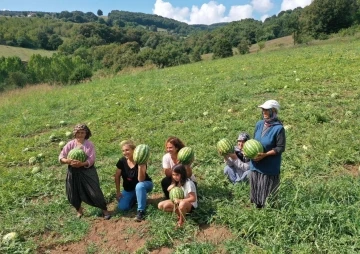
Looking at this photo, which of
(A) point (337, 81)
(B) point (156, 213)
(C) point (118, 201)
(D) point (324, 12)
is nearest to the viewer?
(B) point (156, 213)

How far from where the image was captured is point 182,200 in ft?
16.1

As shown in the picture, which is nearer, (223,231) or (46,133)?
(223,231)

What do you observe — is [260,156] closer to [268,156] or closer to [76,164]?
[268,156]

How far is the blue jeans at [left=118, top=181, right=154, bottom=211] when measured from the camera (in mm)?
5281

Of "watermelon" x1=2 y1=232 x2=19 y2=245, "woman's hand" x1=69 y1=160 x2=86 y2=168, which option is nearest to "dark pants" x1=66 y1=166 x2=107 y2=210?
"woman's hand" x1=69 y1=160 x2=86 y2=168

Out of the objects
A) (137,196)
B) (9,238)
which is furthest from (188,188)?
(9,238)

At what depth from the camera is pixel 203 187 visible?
19.6 ft

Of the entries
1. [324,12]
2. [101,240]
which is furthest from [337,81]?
[324,12]

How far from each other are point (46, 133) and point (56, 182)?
14.2 ft

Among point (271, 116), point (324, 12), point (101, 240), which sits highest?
point (324, 12)

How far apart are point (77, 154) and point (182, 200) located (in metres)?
1.70

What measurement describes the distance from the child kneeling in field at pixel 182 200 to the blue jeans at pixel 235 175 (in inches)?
40.4

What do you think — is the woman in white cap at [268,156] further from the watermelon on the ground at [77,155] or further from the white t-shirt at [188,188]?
the watermelon on the ground at [77,155]

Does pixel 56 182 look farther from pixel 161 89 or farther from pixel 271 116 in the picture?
pixel 161 89
